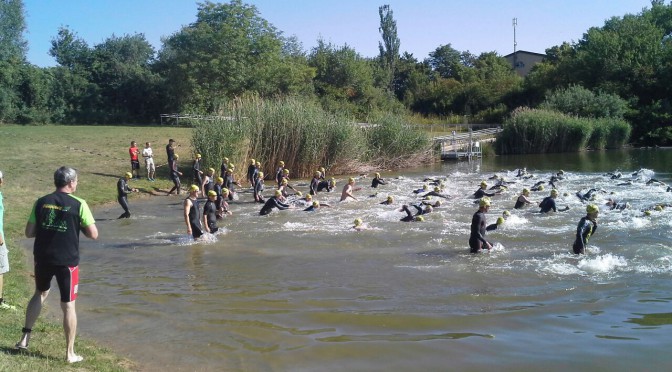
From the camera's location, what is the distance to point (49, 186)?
22703 mm

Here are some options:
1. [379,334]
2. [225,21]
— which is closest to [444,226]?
[379,334]

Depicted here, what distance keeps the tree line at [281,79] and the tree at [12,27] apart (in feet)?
0.44

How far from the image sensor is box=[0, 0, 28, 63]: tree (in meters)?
64.1

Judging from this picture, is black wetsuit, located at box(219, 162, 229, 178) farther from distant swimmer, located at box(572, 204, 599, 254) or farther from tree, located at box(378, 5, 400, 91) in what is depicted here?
tree, located at box(378, 5, 400, 91)

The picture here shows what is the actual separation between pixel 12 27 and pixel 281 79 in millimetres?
33115

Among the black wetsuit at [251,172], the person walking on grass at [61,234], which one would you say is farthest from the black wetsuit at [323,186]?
the person walking on grass at [61,234]

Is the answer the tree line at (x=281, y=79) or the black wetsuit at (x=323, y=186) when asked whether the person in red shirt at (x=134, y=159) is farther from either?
the tree line at (x=281, y=79)

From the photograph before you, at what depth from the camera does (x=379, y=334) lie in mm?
8297

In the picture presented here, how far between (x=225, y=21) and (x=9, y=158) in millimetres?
32086

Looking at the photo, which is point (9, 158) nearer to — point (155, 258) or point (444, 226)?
point (155, 258)

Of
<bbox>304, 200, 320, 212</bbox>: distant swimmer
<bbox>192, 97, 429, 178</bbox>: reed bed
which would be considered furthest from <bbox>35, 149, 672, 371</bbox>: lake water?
<bbox>192, 97, 429, 178</bbox>: reed bed

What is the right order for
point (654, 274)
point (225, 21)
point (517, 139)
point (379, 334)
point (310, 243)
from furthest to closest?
point (225, 21) → point (517, 139) → point (310, 243) → point (654, 274) → point (379, 334)

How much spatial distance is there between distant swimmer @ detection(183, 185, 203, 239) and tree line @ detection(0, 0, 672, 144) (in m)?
35.1

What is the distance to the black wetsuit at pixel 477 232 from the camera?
13.0 metres
